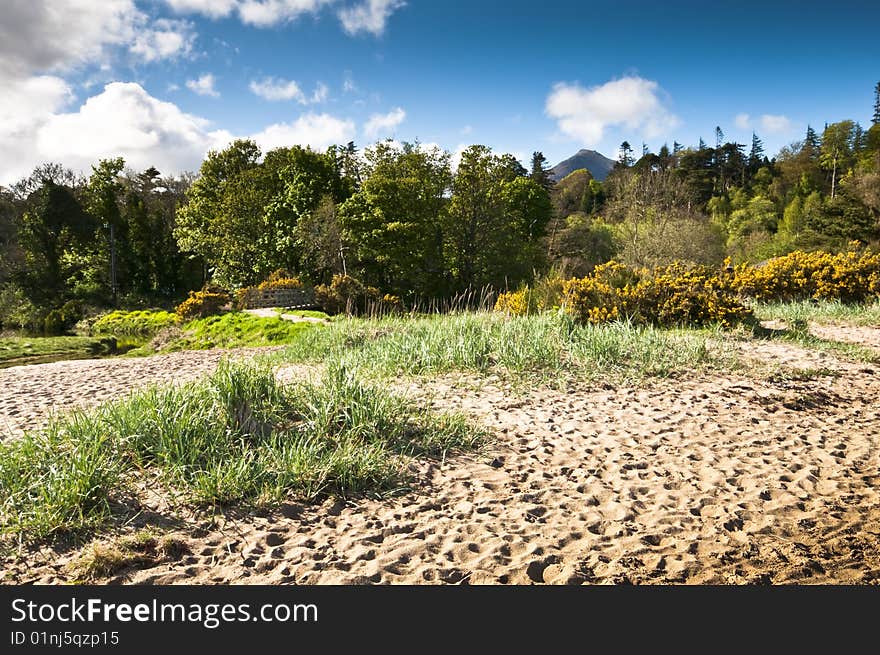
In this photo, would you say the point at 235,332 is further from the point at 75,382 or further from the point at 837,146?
the point at 837,146

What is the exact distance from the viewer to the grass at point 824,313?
11.5m

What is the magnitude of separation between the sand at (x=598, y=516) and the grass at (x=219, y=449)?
0.77 feet

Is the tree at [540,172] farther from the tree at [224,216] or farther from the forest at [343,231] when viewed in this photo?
the tree at [224,216]

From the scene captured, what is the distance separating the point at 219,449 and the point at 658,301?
8.15 meters

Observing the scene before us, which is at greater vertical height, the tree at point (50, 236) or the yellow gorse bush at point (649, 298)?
the tree at point (50, 236)

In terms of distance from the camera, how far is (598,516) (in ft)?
11.3

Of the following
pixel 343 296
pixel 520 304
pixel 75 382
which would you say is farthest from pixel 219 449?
pixel 343 296

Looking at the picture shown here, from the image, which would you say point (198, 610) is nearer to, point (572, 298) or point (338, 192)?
point (572, 298)

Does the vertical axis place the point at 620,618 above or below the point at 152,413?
below

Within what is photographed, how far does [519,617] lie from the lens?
2.43 metres

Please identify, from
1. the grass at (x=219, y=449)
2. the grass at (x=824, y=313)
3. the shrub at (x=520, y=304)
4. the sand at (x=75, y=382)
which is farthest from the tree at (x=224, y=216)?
the grass at (x=219, y=449)

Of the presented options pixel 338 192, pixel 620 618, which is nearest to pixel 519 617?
pixel 620 618

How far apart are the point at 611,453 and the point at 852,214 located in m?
→ 25.1

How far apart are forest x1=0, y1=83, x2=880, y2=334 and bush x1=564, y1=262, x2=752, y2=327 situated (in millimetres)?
11764
